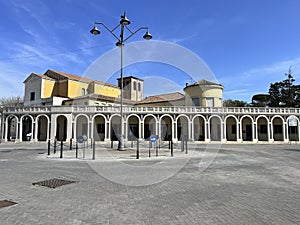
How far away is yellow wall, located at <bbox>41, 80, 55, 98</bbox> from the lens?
141 ft

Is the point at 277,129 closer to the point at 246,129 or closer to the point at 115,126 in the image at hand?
the point at 246,129

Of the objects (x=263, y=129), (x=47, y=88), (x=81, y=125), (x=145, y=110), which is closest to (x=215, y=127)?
(x=263, y=129)

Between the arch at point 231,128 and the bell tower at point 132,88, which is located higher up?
the bell tower at point 132,88

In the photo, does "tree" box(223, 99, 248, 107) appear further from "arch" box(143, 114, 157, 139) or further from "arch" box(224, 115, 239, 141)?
"arch" box(143, 114, 157, 139)

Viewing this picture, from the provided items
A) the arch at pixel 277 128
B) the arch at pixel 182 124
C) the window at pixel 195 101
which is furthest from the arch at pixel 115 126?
the arch at pixel 277 128

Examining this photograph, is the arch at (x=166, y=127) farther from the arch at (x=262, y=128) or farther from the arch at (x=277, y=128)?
the arch at (x=277, y=128)

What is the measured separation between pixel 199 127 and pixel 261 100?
112 ft

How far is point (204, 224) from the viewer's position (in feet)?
13.0

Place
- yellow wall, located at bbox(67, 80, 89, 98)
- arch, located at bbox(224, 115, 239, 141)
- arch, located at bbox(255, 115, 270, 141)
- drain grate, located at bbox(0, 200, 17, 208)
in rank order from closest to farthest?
drain grate, located at bbox(0, 200, 17, 208) < arch, located at bbox(255, 115, 270, 141) < arch, located at bbox(224, 115, 239, 141) < yellow wall, located at bbox(67, 80, 89, 98)

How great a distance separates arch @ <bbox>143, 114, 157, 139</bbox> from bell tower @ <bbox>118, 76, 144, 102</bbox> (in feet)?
94.2

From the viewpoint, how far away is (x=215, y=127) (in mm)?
35844

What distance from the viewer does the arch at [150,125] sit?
1390 inches

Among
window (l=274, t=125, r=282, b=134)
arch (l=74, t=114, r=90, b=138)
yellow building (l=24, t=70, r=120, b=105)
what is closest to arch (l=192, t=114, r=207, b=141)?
window (l=274, t=125, r=282, b=134)

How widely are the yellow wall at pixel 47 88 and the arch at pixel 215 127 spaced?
31634 millimetres
